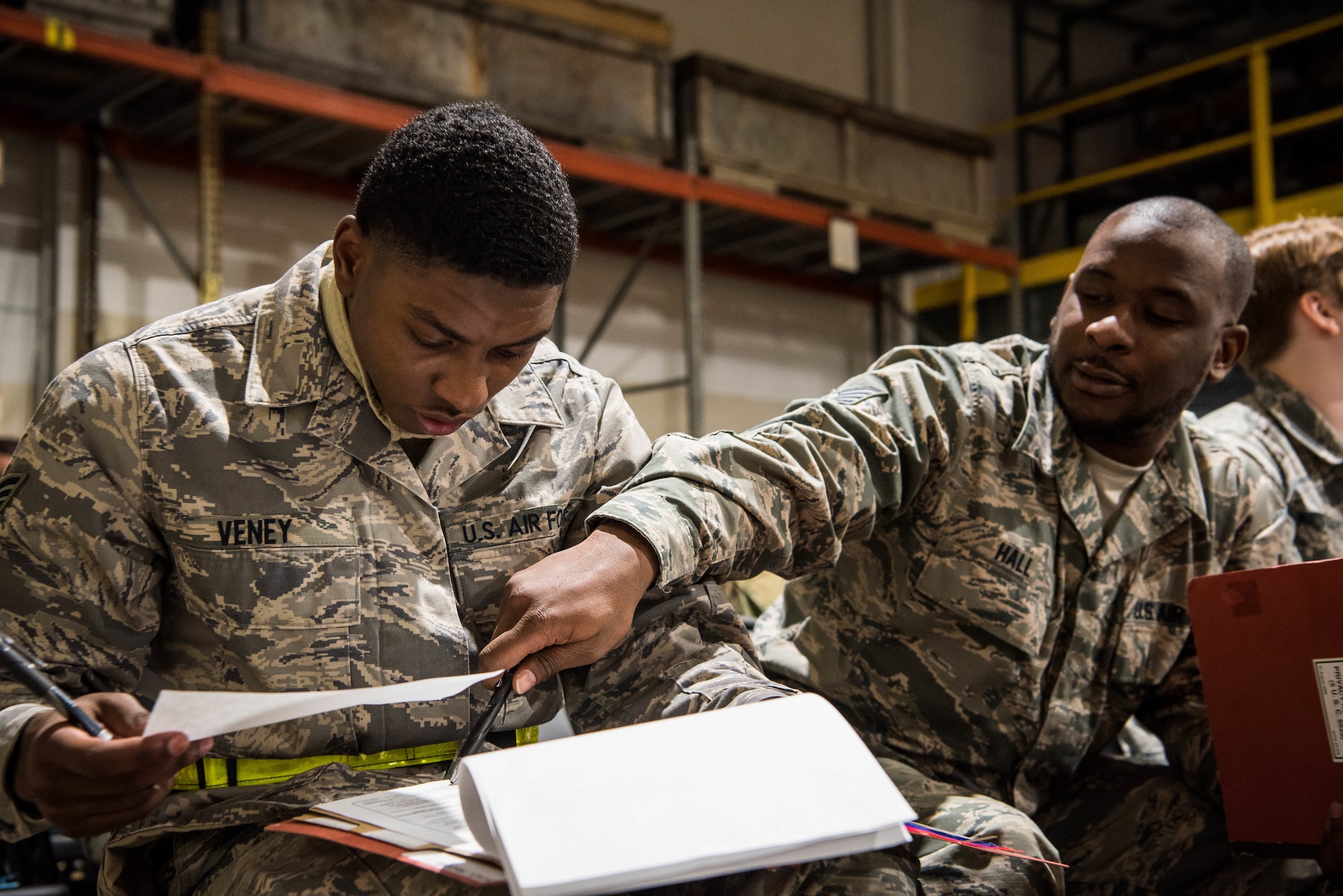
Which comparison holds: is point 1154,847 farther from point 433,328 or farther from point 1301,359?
point 433,328

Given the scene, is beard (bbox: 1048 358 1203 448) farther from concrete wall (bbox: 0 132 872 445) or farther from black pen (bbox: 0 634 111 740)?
concrete wall (bbox: 0 132 872 445)

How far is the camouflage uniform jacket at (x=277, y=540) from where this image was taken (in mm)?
1182

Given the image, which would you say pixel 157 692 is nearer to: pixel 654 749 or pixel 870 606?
pixel 654 749

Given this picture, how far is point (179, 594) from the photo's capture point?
1265 mm

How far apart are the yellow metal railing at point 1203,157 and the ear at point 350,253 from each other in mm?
4811

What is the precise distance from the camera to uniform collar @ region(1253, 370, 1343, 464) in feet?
8.11

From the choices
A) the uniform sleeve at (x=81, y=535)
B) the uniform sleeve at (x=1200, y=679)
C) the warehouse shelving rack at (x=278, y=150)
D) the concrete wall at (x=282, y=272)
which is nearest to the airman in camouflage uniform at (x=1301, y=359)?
the uniform sleeve at (x=1200, y=679)

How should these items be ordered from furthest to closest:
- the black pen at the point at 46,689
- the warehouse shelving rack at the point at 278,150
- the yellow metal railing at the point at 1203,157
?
the yellow metal railing at the point at 1203,157, the warehouse shelving rack at the point at 278,150, the black pen at the point at 46,689

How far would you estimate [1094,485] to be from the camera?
6.22 ft

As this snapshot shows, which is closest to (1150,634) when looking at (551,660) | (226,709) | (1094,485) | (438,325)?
(1094,485)

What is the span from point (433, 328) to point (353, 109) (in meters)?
3.41

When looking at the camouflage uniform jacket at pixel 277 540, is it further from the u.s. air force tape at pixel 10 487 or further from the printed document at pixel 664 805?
the printed document at pixel 664 805

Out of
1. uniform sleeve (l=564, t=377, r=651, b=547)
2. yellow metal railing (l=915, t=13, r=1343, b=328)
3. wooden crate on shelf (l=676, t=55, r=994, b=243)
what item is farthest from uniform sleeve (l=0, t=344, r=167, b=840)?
yellow metal railing (l=915, t=13, r=1343, b=328)

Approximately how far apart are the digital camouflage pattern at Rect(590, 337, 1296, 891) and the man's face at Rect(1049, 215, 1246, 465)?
68 millimetres
